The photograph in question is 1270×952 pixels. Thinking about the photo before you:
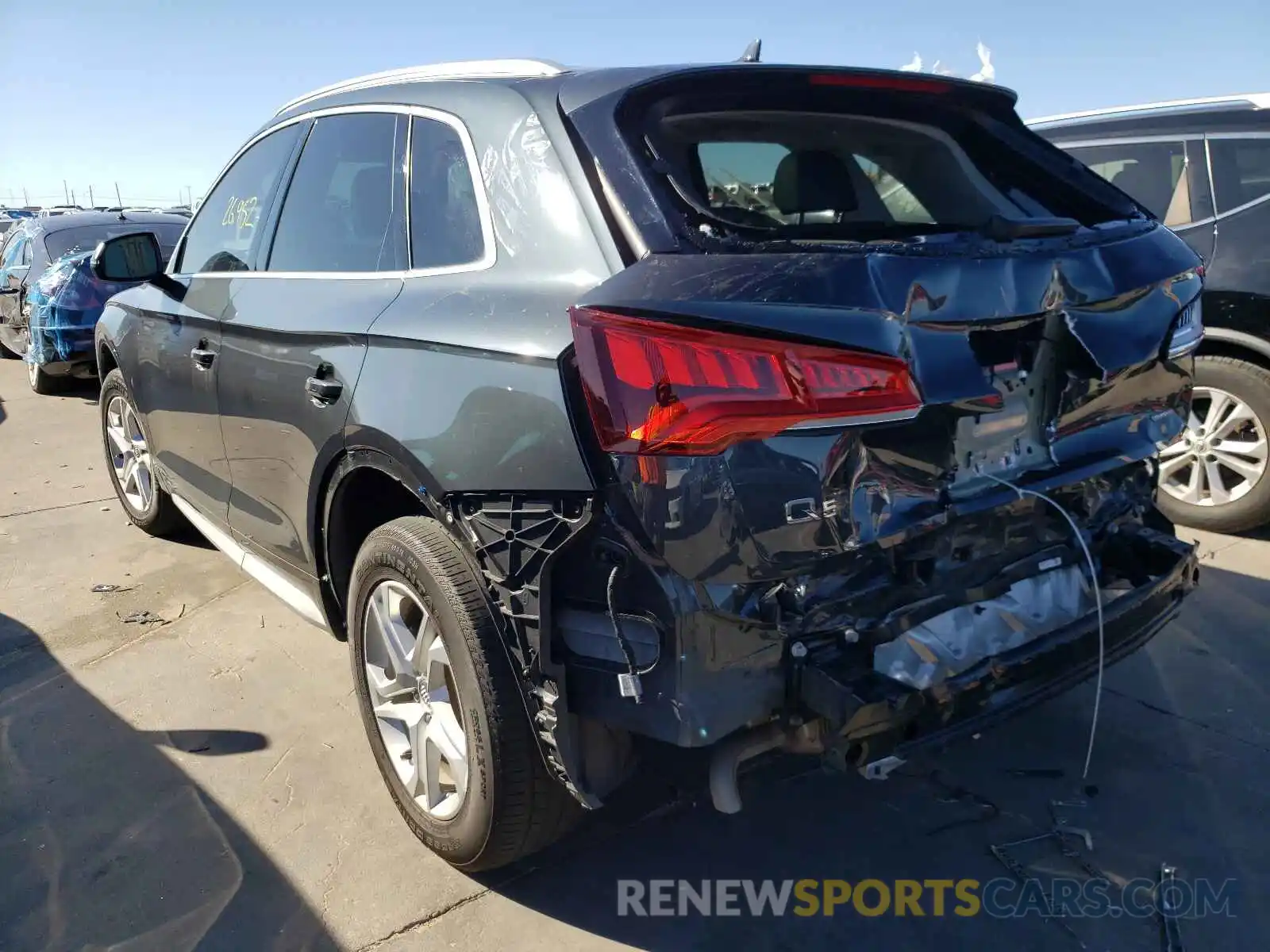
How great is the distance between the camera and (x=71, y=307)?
855cm

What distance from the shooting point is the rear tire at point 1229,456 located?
429cm

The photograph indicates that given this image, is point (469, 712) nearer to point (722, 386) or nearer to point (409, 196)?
point (722, 386)

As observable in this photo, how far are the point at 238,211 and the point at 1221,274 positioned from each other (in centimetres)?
422

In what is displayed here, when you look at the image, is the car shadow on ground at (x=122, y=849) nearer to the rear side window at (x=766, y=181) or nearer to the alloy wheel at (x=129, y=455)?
the alloy wheel at (x=129, y=455)

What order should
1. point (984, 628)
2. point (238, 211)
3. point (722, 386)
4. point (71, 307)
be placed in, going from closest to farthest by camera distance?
point (722, 386)
point (984, 628)
point (238, 211)
point (71, 307)

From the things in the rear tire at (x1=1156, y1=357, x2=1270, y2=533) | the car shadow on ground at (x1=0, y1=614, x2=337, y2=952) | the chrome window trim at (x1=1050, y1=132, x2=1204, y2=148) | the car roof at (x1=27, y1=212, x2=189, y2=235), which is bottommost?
the car shadow on ground at (x1=0, y1=614, x2=337, y2=952)

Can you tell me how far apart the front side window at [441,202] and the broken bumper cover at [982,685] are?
1.26m

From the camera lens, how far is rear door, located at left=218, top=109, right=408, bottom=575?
2523mm

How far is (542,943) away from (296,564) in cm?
143

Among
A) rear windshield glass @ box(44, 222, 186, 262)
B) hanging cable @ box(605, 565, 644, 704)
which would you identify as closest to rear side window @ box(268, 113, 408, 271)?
hanging cable @ box(605, 565, 644, 704)

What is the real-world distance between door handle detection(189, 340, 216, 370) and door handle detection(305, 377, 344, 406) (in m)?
0.88

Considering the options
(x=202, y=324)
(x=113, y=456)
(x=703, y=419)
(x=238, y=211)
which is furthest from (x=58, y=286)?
(x=703, y=419)

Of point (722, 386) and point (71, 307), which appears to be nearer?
point (722, 386)

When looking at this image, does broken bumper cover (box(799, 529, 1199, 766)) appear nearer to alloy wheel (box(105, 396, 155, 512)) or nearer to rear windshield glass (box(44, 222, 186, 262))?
alloy wheel (box(105, 396, 155, 512))
